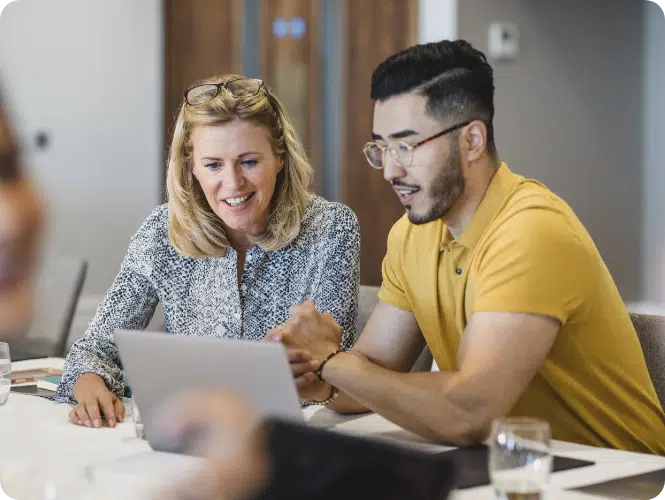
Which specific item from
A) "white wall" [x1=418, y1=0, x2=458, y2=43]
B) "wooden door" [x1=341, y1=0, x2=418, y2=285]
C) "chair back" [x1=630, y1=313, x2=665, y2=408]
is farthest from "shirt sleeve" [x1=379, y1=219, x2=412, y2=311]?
"wooden door" [x1=341, y1=0, x2=418, y2=285]

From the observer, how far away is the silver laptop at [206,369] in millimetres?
1263

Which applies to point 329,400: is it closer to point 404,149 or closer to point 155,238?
point 404,149

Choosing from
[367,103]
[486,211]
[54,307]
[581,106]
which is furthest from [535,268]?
[367,103]

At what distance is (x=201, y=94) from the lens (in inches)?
82.8

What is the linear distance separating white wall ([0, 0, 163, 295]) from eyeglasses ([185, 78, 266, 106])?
293cm

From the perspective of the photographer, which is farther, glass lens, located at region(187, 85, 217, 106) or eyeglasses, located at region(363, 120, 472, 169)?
glass lens, located at region(187, 85, 217, 106)

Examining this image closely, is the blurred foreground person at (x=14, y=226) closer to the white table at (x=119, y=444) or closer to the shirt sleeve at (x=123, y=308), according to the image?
the white table at (x=119, y=444)

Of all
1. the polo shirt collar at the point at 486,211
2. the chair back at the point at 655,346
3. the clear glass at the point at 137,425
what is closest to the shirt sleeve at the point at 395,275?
the polo shirt collar at the point at 486,211

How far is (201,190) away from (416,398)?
92 centimetres

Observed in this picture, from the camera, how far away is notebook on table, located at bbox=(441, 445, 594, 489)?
126 centimetres

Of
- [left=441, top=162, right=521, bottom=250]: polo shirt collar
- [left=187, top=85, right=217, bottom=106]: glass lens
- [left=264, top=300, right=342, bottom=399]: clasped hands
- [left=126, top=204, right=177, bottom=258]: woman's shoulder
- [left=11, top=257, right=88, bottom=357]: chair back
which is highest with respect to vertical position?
[left=187, top=85, right=217, bottom=106]: glass lens

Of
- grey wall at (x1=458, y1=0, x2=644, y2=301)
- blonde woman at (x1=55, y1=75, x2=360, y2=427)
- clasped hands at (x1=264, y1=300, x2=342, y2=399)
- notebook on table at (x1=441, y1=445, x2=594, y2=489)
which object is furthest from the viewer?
grey wall at (x1=458, y1=0, x2=644, y2=301)

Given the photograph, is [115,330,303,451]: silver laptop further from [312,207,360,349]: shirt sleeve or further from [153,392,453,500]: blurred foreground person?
[312,207,360,349]: shirt sleeve

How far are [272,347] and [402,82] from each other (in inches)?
24.0
